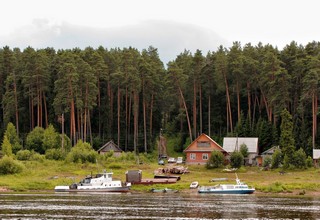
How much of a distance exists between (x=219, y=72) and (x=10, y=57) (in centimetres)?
4379

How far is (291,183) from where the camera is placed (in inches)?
3024

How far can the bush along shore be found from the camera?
248 ft

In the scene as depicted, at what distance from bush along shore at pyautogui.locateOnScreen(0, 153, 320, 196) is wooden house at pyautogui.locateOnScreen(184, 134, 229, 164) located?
17.8ft

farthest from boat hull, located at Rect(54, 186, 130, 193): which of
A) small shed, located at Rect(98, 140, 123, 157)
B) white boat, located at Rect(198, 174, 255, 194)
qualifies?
small shed, located at Rect(98, 140, 123, 157)

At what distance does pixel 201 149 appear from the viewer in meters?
103

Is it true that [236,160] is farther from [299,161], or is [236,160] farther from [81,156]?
[81,156]

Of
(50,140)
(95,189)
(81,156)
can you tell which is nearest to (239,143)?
(81,156)

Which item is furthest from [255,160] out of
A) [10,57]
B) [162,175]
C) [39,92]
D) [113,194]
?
[10,57]

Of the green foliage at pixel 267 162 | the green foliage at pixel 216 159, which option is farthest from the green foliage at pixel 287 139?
the green foliage at pixel 216 159

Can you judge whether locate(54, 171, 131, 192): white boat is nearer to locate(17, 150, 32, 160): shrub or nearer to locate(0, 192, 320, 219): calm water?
locate(0, 192, 320, 219): calm water

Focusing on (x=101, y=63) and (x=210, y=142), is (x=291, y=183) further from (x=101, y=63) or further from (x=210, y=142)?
(x=101, y=63)

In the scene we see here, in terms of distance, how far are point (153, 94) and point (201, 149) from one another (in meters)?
20.3

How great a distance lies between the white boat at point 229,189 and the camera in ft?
241

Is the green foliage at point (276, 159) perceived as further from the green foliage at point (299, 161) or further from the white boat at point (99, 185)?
the white boat at point (99, 185)
